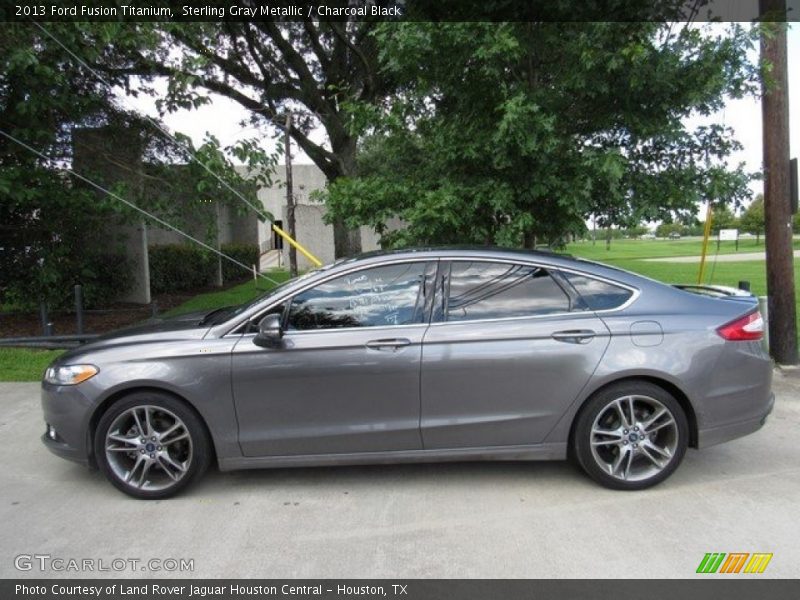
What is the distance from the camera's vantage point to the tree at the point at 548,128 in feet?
18.9

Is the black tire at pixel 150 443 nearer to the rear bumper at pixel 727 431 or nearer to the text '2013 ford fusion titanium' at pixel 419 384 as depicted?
the text '2013 ford fusion titanium' at pixel 419 384

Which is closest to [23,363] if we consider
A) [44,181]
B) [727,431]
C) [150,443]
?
[44,181]

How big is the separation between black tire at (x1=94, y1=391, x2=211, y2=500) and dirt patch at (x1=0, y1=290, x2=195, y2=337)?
6512 millimetres

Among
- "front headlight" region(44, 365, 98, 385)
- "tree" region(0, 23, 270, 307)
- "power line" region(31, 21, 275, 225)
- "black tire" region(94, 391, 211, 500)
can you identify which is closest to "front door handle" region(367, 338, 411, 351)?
"black tire" region(94, 391, 211, 500)

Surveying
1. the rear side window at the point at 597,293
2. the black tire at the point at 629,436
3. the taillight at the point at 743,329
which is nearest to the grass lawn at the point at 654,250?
the taillight at the point at 743,329

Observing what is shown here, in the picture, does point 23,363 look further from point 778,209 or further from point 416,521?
point 778,209

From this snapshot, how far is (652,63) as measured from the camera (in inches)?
227

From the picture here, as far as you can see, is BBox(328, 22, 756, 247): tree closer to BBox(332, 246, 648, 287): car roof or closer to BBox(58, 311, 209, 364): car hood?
BBox(332, 246, 648, 287): car roof

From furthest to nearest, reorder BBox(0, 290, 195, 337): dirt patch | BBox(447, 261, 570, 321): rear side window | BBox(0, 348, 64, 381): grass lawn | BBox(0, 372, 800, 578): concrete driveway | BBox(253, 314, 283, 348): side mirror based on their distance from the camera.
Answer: BBox(0, 290, 195, 337): dirt patch → BBox(0, 348, 64, 381): grass lawn → BBox(447, 261, 570, 321): rear side window → BBox(253, 314, 283, 348): side mirror → BBox(0, 372, 800, 578): concrete driveway

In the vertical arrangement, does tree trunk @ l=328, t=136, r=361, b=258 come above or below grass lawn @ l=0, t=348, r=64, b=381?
above

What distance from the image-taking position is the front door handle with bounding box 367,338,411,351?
3848mm

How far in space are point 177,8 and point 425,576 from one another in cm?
1000

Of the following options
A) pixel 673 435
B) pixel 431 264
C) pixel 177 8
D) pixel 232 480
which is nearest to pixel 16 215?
pixel 177 8

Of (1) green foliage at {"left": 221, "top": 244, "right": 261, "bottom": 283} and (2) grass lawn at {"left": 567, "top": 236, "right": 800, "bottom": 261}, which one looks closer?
(1) green foliage at {"left": 221, "top": 244, "right": 261, "bottom": 283}
